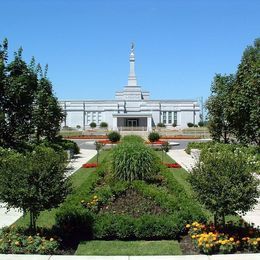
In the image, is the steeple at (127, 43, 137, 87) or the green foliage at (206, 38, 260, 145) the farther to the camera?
the steeple at (127, 43, 137, 87)

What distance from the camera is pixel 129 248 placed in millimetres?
8766

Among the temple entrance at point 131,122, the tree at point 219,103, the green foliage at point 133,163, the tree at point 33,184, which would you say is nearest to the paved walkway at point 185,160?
the tree at point 219,103

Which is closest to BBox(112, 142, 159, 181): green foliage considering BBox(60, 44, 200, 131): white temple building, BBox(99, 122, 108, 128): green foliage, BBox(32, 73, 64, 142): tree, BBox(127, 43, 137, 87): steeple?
BBox(32, 73, 64, 142): tree

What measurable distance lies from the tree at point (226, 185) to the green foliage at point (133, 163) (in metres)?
6.54

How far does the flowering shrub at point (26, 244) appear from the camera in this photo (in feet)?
26.8

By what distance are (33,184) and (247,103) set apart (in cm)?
1700

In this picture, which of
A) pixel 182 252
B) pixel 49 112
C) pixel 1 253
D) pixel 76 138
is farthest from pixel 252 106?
pixel 76 138

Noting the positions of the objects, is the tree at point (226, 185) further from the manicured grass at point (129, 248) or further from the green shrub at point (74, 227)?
the green shrub at point (74, 227)

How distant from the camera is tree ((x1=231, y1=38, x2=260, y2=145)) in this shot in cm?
2236

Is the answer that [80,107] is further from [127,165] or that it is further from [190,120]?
[127,165]

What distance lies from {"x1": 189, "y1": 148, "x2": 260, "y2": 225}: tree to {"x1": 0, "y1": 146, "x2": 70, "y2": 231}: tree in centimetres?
271

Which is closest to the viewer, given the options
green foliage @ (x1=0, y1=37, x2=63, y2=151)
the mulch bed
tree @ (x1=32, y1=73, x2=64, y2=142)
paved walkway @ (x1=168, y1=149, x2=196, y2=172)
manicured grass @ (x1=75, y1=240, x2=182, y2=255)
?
manicured grass @ (x1=75, y1=240, x2=182, y2=255)

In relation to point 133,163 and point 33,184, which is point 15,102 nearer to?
point 133,163

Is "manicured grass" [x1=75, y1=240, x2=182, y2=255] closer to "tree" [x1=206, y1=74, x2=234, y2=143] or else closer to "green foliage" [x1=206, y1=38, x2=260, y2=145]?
"green foliage" [x1=206, y1=38, x2=260, y2=145]
